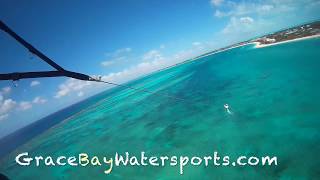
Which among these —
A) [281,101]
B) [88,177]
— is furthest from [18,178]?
[281,101]

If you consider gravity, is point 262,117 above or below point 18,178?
above

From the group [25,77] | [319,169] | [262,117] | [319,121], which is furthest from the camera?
[262,117]

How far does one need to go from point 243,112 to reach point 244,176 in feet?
37.6

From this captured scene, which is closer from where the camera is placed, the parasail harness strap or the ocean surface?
the parasail harness strap

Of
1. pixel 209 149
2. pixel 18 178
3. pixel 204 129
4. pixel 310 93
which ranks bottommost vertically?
pixel 18 178

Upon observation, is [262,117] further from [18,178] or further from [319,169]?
[18,178]

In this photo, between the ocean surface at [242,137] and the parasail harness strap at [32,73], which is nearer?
the parasail harness strap at [32,73]

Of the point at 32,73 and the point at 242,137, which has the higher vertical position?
the point at 242,137

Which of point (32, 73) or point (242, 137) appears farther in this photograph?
point (242, 137)

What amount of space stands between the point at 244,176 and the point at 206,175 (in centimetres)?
236

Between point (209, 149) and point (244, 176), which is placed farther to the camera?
point (209, 149)

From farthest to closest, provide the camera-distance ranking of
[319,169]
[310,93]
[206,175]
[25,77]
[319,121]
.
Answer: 1. [310,93]
2. [319,121]
3. [206,175]
4. [319,169]
5. [25,77]

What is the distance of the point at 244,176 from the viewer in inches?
497

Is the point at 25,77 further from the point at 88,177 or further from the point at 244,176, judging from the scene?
the point at 88,177
